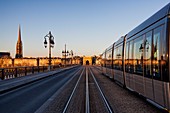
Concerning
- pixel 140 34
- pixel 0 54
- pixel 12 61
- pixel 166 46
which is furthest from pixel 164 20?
pixel 0 54

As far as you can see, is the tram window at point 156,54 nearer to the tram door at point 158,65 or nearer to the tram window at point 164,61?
the tram door at point 158,65

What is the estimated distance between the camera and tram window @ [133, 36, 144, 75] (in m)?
11.1

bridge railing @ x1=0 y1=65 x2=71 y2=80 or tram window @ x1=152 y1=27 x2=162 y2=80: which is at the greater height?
tram window @ x1=152 y1=27 x2=162 y2=80

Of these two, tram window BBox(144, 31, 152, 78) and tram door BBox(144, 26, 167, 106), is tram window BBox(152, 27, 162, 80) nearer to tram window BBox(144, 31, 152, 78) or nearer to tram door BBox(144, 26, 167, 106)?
tram door BBox(144, 26, 167, 106)

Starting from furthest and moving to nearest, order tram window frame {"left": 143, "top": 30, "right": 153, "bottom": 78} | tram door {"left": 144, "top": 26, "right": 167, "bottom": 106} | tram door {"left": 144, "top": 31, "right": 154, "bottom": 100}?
1. tram window frame {"left": 143, "top": 30, "right": 153, "bottom": 78}
2. tram door {"left": 144, "top": 31, "right": 154, "bottom": 100}
3. tram door {"left": 144, "top": 26, "right": 167, "bottom": 106}

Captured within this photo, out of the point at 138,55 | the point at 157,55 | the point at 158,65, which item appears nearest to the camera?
the point at 158,65

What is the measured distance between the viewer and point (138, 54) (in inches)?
469

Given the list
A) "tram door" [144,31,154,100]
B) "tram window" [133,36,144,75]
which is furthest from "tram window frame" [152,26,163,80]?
"tram window" [133,36,144,75]

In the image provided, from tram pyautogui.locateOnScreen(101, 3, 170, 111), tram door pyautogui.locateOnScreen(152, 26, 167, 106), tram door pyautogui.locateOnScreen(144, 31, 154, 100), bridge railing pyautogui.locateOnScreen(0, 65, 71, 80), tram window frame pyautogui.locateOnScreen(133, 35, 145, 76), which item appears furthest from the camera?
bridge railing pyautogui.locateOnScreen(0, 65, 71, 80)

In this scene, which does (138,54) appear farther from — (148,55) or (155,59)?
(155,59)

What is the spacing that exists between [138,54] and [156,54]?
10.8 feet

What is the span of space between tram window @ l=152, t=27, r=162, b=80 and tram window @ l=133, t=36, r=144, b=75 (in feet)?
6.57

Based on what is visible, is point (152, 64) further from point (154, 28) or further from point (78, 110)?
point (78, 110)

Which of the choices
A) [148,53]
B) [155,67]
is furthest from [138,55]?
[155,67]
